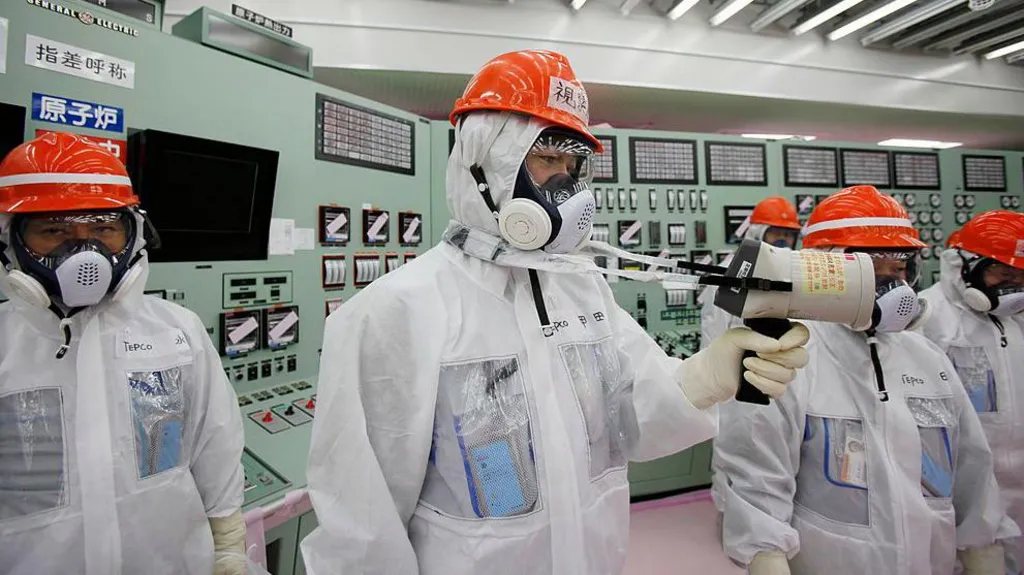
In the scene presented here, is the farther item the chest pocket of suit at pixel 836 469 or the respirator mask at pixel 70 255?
the chest pocket of suit at pixel 836 469

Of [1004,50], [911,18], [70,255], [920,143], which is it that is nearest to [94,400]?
[70,255]

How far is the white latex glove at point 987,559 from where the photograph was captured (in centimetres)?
152

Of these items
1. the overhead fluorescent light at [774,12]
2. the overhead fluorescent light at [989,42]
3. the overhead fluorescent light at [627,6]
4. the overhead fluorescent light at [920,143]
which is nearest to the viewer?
the overhead fluorescent light at [774,12]

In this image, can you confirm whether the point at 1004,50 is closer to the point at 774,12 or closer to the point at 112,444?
the point at 774,12

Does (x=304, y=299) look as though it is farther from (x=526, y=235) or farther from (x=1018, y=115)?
(x=1018, y=115)

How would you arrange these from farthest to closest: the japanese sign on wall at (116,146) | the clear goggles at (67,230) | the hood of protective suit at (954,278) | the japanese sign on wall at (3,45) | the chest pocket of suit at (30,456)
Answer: the hood of protective suit at (954,278) → the japanese sign on wall at (116,146) → the japanese sign on wall at (3,45) → the clear goggles at (67,230) → the chest pocket of suit at (30,456)

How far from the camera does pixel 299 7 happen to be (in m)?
3.27

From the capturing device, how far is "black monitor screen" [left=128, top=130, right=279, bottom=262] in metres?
1.70

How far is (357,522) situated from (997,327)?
2823 millimetres

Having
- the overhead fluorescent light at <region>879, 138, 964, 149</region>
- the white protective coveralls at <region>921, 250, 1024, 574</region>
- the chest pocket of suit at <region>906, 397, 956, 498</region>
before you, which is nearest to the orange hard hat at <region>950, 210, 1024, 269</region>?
the white protective coveralls at <region>921, 250, 1024, 574</region>

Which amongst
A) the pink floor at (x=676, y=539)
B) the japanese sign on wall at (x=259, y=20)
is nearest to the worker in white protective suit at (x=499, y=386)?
the japanese sign on wall at (x=259, y=20)

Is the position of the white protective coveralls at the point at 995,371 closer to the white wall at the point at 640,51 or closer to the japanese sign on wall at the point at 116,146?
the white wall at the point at 640,51

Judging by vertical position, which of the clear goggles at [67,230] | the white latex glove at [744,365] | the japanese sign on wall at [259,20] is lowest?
the white latex glove at [744,365]

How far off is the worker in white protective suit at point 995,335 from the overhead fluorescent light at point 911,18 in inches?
88.4
